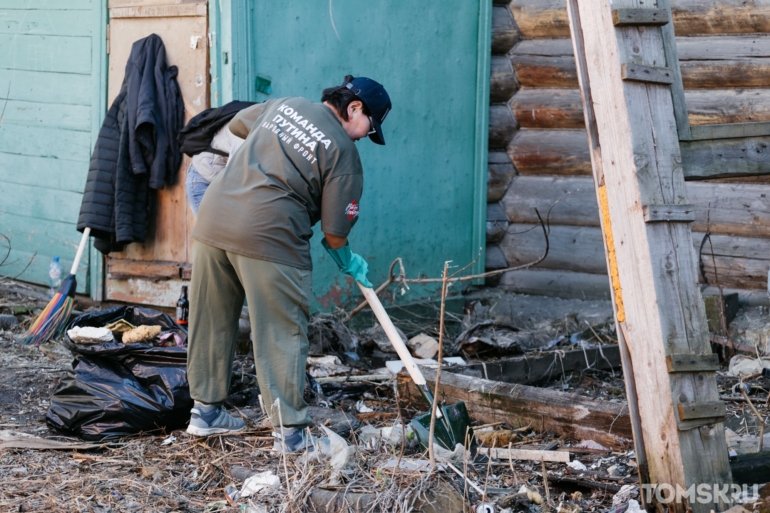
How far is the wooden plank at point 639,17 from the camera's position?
3354mm

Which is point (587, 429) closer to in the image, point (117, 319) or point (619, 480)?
point (619, 480)

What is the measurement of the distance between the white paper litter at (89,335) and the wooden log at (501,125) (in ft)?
12.6

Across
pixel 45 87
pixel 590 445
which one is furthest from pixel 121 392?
pixel 45 87

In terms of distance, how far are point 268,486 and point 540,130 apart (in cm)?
432

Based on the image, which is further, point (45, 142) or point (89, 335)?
point (45, 142)

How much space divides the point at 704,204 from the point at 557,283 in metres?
1.37

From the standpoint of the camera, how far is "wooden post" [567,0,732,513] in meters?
3.30

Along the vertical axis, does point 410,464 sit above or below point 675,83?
below

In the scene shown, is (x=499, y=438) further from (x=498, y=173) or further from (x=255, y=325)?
(x=498, y=173)

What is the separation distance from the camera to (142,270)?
20.0 ft

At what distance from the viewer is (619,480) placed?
11.8 feet

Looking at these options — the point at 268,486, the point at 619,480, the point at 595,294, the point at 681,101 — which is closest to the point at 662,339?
the point at 619,480

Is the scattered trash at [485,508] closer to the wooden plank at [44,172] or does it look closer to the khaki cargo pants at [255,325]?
the khaki cargo pants at [255,325]

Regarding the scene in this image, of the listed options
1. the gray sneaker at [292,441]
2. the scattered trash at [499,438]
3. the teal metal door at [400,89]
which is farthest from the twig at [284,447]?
the teal metal door at [400,89]
